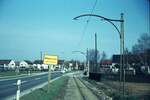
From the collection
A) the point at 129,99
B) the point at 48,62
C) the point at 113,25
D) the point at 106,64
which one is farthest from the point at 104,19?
the point at 106,64

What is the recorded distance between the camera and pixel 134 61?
109438 mm

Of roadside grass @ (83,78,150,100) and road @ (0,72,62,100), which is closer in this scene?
roadside grass @ (83,78,150,100)

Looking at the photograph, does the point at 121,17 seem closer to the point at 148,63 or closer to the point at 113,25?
the point at 113,25

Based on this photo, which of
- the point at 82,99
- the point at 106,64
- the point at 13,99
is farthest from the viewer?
the point at 106,64

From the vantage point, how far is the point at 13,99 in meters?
21.6

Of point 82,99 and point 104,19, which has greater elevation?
point 104,19

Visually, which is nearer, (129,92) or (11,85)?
(129,92)

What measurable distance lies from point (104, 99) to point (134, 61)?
87226 millimetres

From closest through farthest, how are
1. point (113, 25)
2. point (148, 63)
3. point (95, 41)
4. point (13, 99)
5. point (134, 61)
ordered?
point (13, 99) < point (113, 25) < point (95, 41) < point (148, 63) < point (134, 61)

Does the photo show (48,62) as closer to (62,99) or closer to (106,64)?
(62,99)

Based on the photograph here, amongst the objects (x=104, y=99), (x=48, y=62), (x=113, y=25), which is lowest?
(x=104, y=99)

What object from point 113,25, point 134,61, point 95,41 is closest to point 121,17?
point 113,25

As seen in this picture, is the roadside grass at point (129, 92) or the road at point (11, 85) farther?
the road at point (11, 85)

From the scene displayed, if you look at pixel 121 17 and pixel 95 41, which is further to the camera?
pixel 95 41
